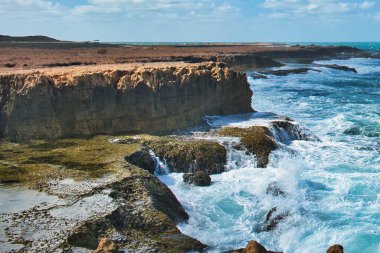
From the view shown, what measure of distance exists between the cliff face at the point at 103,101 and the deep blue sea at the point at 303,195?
2.41m

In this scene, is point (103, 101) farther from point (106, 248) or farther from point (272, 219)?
point (106, 248)

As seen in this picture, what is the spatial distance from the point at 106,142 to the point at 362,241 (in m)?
11.9

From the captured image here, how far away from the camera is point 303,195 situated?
Result: 18.7 metres

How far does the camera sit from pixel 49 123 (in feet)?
75.8

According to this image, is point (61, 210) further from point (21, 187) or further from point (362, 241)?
point (362, 241)

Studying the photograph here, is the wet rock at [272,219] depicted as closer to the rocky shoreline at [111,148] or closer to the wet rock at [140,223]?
the rocky shoreline at [111,148]

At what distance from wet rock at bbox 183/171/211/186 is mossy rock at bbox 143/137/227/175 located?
136 centimetres

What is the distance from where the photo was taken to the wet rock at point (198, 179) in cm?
1917

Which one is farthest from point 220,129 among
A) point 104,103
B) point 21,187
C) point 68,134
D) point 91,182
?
point 21,187

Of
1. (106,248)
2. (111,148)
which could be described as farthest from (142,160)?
(106,248)

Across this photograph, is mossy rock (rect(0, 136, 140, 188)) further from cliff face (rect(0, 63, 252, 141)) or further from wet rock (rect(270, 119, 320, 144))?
wet rock (rect(270, 119, 320, 144))

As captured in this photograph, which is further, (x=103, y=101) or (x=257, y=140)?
(x=103, y=101)

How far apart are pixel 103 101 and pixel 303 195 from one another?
11364 mm

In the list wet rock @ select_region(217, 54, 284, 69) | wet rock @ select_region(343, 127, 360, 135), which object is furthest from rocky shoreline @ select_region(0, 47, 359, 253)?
→ wet rock @ select_region(217, 54, 284, 69)
